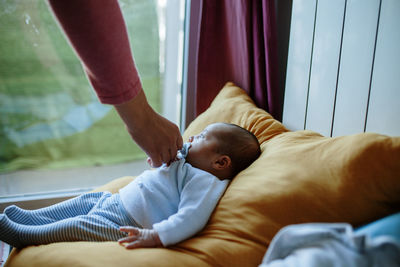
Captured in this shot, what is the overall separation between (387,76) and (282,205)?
56 cm

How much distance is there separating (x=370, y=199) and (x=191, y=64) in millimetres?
1497

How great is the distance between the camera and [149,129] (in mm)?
929

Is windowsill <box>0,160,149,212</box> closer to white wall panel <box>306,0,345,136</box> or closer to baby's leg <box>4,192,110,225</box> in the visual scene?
baby's leg <box>4,192,110,225</box>

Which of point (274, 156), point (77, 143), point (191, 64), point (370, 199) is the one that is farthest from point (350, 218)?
point (77, 143)

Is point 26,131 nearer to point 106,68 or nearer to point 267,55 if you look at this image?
point 267,55

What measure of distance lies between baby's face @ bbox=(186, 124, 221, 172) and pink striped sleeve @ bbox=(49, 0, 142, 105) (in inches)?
20.9

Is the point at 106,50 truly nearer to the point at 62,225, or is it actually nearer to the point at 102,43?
the point at 102,43

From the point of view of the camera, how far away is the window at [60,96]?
2.27 meters

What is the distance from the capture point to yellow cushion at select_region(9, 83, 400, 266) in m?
0.91

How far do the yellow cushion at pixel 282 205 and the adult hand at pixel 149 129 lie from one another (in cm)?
26

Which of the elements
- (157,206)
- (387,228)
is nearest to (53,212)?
(157,206)

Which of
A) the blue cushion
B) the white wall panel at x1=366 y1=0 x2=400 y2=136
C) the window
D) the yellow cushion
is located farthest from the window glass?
the blue cushion

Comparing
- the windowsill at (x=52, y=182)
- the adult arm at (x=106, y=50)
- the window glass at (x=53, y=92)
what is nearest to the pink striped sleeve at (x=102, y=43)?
the adult arm at (x=106, y=50)

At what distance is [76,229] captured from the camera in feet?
3.67
